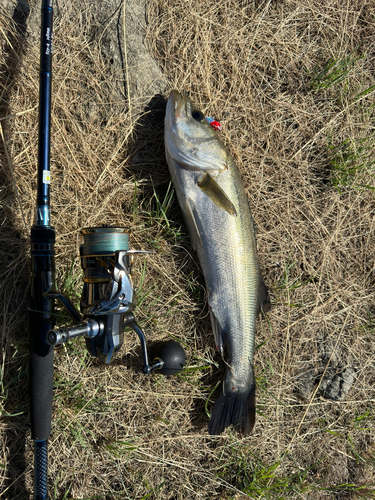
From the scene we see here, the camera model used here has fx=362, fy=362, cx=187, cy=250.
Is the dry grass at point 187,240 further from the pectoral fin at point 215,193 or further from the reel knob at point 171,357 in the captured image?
the pectoral fin at point 215,193

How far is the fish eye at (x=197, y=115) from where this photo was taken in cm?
248

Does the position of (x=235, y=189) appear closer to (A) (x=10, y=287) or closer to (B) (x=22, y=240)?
(B) (x=22, y=240)

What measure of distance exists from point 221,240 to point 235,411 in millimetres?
1197

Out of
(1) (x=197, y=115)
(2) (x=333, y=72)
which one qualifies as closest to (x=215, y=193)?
(1) (x=197, y=115)

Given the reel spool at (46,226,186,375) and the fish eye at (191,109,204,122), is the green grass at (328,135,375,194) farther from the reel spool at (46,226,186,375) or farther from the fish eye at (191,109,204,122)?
the reel spool at (46,226,186,375)

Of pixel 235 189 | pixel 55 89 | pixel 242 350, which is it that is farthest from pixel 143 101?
pixel 242 350

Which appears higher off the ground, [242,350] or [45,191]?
[45,191]

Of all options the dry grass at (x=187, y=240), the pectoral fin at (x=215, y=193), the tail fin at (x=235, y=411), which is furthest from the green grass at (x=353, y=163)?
the tail fin at (x=235, y=411)

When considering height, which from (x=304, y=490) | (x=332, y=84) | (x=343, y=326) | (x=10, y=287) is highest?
→ (x=332, y=84)

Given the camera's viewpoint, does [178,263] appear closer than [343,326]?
Yes

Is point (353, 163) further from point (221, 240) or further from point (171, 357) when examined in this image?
point (171, 357)

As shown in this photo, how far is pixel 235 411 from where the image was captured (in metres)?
2.52

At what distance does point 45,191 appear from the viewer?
2104 millimetres

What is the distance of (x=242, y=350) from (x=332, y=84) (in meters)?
2.23
